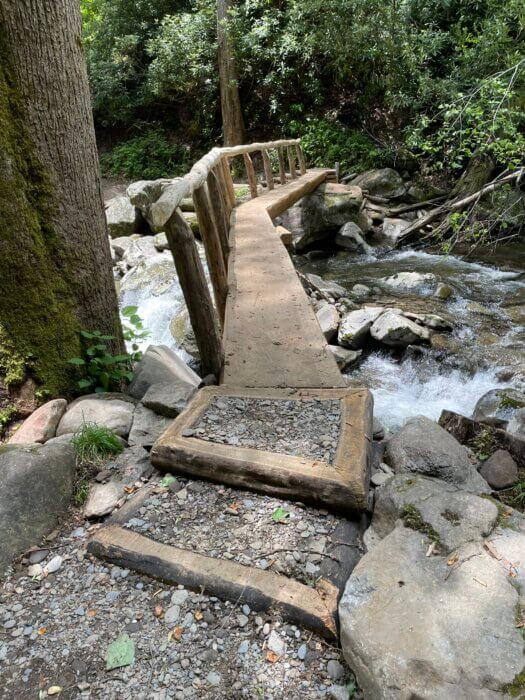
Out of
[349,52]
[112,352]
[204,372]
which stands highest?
[349,52]

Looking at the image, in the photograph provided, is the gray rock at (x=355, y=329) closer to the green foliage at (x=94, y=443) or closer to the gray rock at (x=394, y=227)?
the green foliage at (x=94, y=443)

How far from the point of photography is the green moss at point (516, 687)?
121 cm

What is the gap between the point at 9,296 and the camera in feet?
8.76

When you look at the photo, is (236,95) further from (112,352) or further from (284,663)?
(284,663)

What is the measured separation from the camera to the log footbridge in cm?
166

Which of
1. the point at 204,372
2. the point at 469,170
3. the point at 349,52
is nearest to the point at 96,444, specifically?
the point at 204,372

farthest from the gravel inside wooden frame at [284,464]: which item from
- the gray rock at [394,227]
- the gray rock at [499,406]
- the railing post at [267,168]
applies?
the gray rock at [394,227]

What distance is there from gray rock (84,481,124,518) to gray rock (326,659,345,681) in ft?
3.81

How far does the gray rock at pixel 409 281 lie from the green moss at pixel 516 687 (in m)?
6.21

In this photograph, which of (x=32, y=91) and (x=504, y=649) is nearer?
(x=504, y=649)

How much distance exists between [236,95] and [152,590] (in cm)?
1445

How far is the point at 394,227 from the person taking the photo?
980cm

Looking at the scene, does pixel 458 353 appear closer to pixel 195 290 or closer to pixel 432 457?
pixel 432 457

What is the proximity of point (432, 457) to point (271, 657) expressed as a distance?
4.44ft
